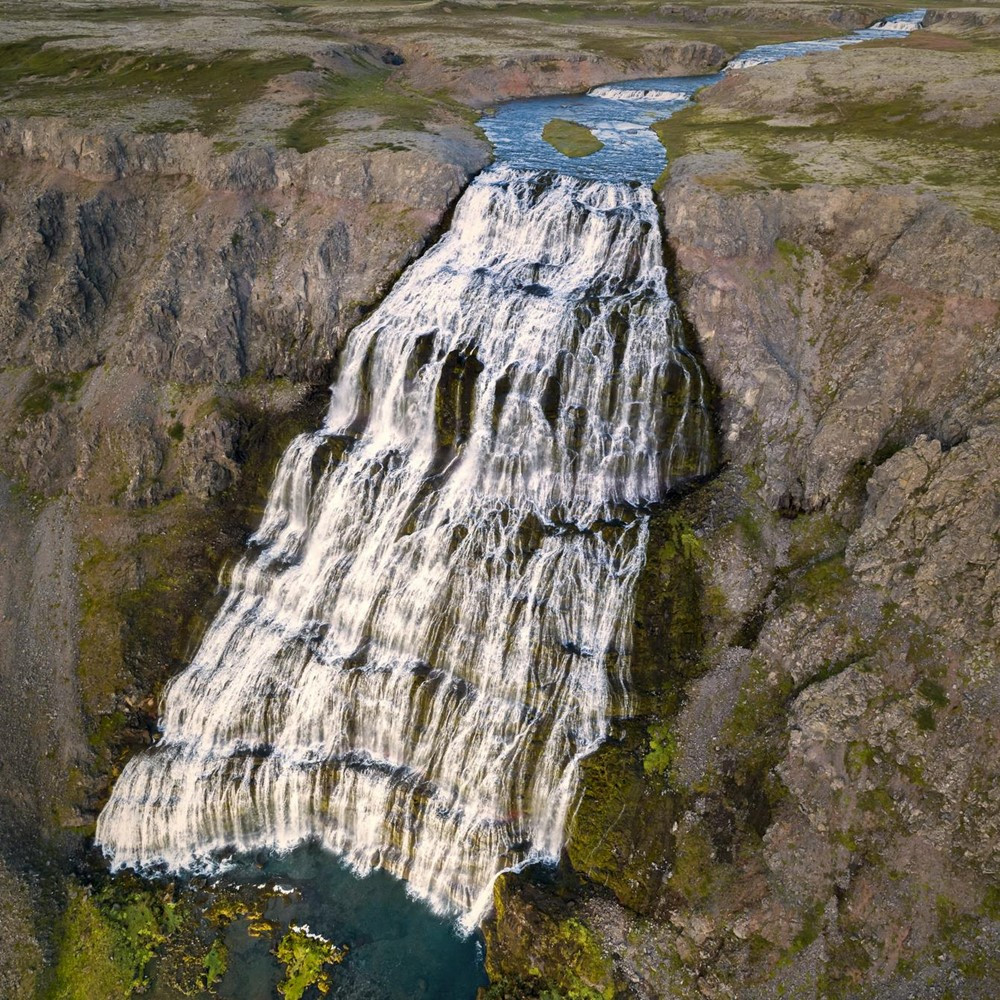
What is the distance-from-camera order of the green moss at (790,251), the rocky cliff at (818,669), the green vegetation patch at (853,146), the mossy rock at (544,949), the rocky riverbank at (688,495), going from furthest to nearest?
1. the green vegetation patch at (853,146)
2. the green moss at (790,251)
3. the mossy rock at (544,949)
4. the rocky riverbank at (688,495)
5. the rocky cliff at (818,669)

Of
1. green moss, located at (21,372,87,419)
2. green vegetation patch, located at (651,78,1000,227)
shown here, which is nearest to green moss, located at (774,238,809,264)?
green vegetation patch, located at (651,78,1000,227)

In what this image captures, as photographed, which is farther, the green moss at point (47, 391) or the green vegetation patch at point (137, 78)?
the green vegetation patch at point (137, 78)

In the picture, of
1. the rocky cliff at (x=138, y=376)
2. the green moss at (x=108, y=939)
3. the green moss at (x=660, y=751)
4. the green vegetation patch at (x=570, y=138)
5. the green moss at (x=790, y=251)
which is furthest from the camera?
the green vegetation patch at (x=570, y=138)

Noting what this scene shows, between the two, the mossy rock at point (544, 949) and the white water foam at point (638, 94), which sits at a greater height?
the white water foam at point (638, 94)

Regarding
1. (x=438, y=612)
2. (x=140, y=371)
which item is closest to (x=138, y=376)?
(x=140, y=371)

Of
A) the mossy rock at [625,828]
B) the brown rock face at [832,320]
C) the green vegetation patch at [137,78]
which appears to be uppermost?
the green vegetation patch at [137,78]

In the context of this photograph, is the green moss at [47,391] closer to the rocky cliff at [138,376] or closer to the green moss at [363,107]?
the rocky cliff at [138,376]

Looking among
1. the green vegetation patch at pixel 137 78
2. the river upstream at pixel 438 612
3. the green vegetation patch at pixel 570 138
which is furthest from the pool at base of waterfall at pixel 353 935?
the green vegetation patch at pixel 137 78
